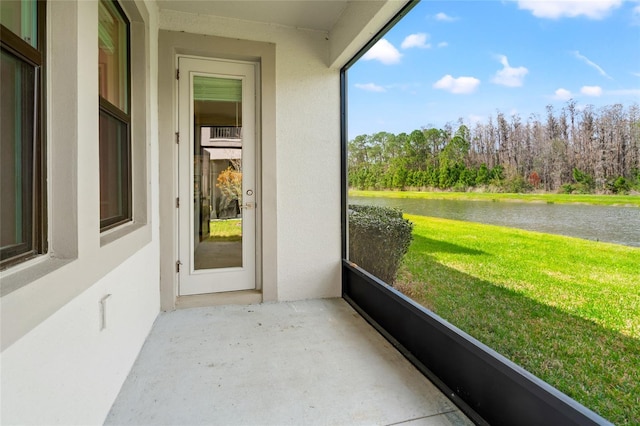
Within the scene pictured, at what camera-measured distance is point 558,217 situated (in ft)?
4.84

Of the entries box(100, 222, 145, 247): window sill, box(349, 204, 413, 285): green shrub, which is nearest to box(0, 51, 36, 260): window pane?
box(100, 222, 145, 247): window sill

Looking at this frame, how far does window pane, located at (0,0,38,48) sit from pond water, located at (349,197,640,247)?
2110 millimetres

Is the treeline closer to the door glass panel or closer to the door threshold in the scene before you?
the door glass panel

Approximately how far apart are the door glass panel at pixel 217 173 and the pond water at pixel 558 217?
1.99 m

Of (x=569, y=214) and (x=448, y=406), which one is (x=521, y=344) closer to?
(x=448, y=406)

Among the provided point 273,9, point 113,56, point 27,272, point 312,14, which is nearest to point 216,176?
point 113,56

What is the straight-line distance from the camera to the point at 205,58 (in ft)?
10.6

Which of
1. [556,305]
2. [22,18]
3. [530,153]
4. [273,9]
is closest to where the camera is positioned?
[22,18]

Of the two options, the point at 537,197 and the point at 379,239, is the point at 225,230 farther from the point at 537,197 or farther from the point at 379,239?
the point at 537,197

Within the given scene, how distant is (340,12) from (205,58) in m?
1.32

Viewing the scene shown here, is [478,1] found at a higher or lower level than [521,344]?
higher

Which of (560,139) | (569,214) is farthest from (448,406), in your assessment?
(560,139)

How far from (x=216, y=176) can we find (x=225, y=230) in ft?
1.76

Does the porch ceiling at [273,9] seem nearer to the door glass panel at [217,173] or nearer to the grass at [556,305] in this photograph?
the door glass panel at [217,173]
